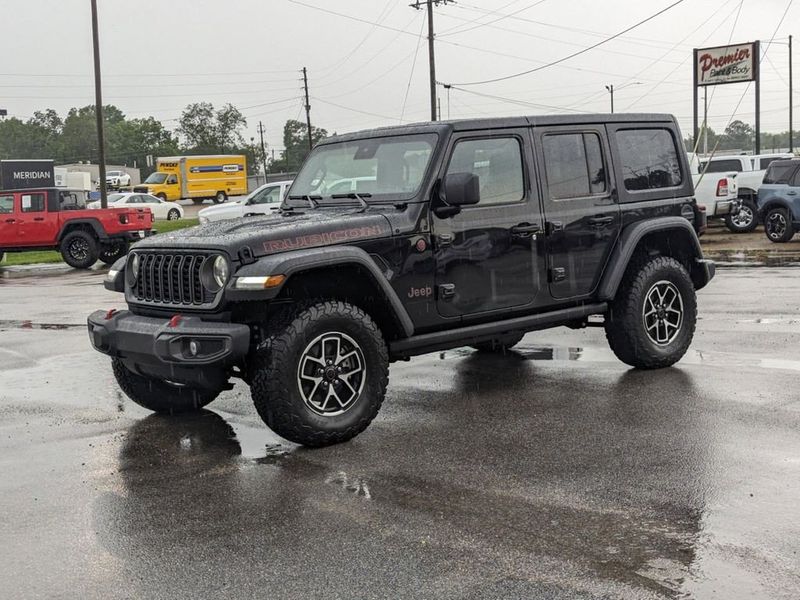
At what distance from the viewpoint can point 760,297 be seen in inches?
482

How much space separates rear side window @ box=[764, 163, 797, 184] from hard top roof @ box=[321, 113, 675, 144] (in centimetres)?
1361

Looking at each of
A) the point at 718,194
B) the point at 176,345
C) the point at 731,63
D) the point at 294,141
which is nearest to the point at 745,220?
the point at 718,194

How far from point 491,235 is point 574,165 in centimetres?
111

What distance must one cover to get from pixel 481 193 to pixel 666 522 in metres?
3.02

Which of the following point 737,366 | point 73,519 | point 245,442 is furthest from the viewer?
point 737,366

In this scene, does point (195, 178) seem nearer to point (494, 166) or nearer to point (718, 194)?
point (718, 194)

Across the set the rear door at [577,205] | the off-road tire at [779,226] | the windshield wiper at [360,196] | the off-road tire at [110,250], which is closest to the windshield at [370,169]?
the windshield wiper at [360,196]

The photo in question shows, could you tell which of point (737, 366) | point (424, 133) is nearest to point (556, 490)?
point (424, 133)

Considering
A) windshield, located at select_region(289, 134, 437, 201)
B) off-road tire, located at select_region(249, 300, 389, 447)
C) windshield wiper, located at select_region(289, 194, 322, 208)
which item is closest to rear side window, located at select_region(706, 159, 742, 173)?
windshield, located at select_region(289, 134, 437, 201)

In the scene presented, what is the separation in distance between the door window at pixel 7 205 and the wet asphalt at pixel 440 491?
16855mm

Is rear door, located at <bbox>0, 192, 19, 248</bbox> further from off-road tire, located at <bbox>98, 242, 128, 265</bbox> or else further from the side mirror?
the side mirror

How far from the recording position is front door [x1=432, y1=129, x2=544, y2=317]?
6.50 meters

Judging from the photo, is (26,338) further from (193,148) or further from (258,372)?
(193,148)

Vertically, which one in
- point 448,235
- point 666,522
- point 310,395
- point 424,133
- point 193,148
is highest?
point 193,148
